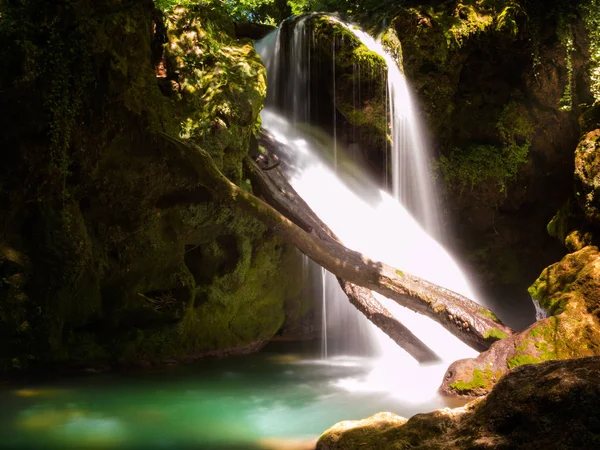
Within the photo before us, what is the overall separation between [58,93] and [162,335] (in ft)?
12.2

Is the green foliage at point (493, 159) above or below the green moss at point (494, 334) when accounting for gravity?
above

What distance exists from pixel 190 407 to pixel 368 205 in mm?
6195

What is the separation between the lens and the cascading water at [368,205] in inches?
320

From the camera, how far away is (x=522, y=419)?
8.17 ft

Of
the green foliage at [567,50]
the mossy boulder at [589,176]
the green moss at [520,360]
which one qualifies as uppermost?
the green foliage at [567,50]

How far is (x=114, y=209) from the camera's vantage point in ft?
21.3

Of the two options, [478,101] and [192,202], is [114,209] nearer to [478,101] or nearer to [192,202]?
[192,202]

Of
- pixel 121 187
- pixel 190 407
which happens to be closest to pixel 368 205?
pixel 121 187

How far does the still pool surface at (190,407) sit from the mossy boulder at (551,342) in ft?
1.72

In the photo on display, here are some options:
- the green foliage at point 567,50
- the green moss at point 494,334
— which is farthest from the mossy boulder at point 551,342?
the green foliage at point 567,50

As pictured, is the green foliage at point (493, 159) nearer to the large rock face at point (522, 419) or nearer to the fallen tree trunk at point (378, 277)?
the fallen tree trunk at point (378, 277)

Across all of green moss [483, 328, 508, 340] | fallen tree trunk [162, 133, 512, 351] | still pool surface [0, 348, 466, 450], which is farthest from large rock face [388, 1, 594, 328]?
still pool surface [0, 348, 466, 450]

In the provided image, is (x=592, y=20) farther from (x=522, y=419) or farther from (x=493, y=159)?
(x=522, y=419)

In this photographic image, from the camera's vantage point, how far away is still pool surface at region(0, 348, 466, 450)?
443cm
